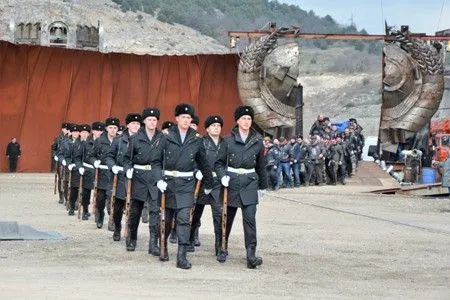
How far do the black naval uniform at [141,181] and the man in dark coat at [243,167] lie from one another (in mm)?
1098

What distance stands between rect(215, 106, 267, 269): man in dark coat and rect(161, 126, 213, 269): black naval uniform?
0.85 feet

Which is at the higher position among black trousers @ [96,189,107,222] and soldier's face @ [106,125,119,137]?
soldier's face @ [106,125,119,137]

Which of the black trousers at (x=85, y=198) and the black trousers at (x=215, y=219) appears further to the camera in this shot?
the black trousers at (x=85, y=198)

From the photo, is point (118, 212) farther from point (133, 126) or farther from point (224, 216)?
point (224, 216)

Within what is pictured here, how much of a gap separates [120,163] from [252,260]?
14.5ft

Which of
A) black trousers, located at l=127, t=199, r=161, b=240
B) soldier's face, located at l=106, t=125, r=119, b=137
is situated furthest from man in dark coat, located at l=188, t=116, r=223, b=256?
soldier's face, located at l=106, t=125, r=119, b=137

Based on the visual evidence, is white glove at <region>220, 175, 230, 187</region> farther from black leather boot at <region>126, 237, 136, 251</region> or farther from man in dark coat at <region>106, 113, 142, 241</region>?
man in dark coat at <region>106, 113, 142, 241</region>

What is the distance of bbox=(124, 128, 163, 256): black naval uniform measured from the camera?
16.2m

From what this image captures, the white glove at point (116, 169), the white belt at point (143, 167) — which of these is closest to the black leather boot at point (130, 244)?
the white belt at point (143, 167)

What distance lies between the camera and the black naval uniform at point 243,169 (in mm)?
15164

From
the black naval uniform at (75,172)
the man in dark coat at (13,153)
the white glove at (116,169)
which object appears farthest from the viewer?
the man in dark coat at (13,153)

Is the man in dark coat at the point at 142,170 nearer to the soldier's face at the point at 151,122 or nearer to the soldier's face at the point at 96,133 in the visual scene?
the soldier's face at the point at 151,122

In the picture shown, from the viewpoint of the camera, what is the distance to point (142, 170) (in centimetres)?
1664

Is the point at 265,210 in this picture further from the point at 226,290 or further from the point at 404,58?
the point at 404,58
